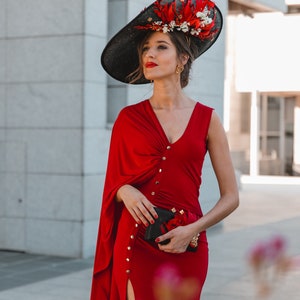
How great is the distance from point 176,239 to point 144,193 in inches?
7.9

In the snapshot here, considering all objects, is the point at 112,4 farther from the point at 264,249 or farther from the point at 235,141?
the point at 235,141

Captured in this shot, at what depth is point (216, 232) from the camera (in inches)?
442

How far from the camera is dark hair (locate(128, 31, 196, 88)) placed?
260 cm

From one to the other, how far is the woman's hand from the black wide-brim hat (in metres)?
0.60

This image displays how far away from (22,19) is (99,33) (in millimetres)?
928

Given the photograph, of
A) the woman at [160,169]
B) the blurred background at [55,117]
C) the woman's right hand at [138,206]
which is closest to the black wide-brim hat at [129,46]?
the woman at [160,169]

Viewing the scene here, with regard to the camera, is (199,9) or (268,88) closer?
(199,9)

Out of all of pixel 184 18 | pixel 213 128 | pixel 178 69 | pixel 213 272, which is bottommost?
pixel 213 272

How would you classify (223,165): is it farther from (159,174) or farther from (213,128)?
(159,174)

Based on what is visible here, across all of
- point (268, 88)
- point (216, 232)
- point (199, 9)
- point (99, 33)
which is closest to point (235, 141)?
point (268, 88)

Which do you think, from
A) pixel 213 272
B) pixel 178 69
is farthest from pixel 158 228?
pixel 213 272

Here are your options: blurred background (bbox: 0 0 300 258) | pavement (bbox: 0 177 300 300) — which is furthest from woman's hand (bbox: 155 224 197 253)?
blurred background (bbox: 0 0 300 258)

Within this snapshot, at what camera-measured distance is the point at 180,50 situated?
2.62 metres

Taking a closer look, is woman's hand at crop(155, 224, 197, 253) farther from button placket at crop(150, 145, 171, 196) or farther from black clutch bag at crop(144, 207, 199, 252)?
button placket at crop(150, 145, 171, 196)
